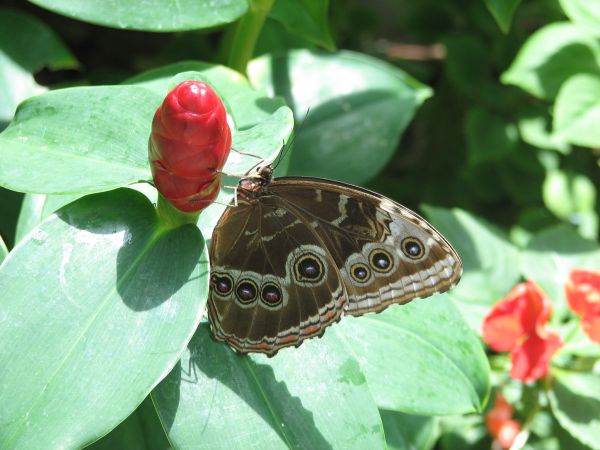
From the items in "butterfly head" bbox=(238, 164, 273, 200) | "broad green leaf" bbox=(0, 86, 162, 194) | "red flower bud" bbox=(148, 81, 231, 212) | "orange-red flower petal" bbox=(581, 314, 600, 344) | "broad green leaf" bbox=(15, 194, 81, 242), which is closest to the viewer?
"red flower bud" bbox=(148, 81, 231, 212)

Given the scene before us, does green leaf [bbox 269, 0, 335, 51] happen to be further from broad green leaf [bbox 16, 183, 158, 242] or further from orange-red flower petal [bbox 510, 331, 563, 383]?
orange-red flower petal [bbox 510, 331, 563, 383]

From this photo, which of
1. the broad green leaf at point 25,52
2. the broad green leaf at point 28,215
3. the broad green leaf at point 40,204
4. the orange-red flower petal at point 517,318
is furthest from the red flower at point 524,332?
the broad green leaf at point 25,52

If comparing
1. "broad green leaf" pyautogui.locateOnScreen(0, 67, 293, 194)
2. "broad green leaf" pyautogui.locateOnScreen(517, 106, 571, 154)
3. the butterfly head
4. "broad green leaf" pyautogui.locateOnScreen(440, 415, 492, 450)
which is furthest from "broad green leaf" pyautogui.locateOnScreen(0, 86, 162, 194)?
"broad green leaf" pyautogui.locateOnScreen(517, 106, 571, 154)

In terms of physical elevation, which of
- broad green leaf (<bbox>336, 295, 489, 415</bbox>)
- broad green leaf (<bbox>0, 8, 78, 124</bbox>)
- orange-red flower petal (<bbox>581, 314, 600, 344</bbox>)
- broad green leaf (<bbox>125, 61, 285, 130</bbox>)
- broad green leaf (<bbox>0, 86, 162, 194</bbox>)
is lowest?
broad green leaf (<bbox>0, 8, 78, 124</bbox>)

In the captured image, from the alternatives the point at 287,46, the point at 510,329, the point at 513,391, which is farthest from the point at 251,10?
the point at 513,391

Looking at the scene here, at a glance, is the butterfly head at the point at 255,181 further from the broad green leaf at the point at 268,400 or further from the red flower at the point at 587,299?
the red flower at the point at 587,299

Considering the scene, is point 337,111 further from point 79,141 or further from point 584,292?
point 79,141

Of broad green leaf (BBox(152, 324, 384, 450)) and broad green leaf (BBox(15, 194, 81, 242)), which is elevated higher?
broad green leaf (BBox(152, 324, 384, 450))
